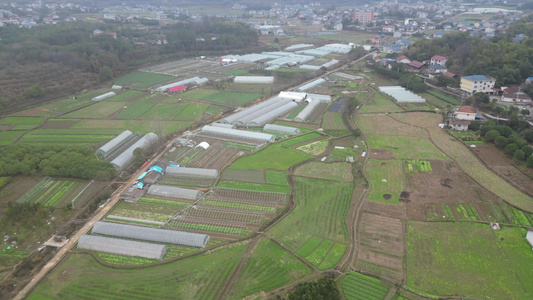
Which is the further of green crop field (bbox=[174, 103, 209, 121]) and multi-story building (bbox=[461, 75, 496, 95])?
multi-story building (bbox=[461, 75, 496, 95])

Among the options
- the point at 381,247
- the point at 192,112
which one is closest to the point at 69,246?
the point at 381,247

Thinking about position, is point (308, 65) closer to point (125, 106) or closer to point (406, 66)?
point (406, 66)

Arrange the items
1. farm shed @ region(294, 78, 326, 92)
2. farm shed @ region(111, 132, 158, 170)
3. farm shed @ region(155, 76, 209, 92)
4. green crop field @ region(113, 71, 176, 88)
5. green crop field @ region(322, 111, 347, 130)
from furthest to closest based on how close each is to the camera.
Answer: green crop field @ region(113, 71, 176, 88), farm shed @ region(155, 76, 209, 92), farm shed @ region(294, 78, 326, 92), green crop field @ region(322, 111, 347, 130), farm shed @ region(111, 132, 158, 170)

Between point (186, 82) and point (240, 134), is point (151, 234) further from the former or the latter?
point (186, 82)

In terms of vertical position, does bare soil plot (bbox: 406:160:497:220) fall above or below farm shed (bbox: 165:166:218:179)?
below

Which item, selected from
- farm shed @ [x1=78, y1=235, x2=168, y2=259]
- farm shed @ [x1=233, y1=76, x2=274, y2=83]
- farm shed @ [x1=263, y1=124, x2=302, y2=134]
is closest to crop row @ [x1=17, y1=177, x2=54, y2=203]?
farm shed @ [x1=78, y1=235, x2=168, y2=259]

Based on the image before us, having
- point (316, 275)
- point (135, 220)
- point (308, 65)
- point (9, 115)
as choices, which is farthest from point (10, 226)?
point (308, 65)

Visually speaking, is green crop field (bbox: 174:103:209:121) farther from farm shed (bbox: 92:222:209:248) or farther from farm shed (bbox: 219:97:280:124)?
farm shed (bbox: 92:222:209:248)
